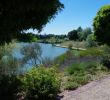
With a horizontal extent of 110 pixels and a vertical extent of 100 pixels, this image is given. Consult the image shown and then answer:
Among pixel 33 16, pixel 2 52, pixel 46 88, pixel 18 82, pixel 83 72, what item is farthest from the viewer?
pixel 2 52

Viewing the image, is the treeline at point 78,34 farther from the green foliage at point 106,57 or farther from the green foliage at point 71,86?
the green foliage at point 71,86

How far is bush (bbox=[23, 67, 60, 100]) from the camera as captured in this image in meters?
11.0

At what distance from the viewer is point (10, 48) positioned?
19984 millimetres

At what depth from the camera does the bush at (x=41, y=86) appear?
35.9ft

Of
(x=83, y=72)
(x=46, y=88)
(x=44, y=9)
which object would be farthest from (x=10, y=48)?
(x=44, y=9)

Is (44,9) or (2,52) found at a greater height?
(44,9)

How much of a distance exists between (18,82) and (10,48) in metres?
7.85

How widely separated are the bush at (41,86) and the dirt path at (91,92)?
2.07 feet

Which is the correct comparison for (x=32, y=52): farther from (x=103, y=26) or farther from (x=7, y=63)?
(x=7, y=63)

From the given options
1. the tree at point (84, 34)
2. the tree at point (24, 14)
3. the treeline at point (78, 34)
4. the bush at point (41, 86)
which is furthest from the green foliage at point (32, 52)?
the treeline at point (78, 34)

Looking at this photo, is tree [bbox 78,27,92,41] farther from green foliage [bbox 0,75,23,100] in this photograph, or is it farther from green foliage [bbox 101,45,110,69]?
green foliage [bbox 0,75,23,100]

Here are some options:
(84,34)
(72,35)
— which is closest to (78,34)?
(72,35)

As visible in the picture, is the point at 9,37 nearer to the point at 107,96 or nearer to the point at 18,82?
the point at 18,82

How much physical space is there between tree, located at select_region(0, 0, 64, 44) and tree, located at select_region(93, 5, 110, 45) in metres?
10.4
